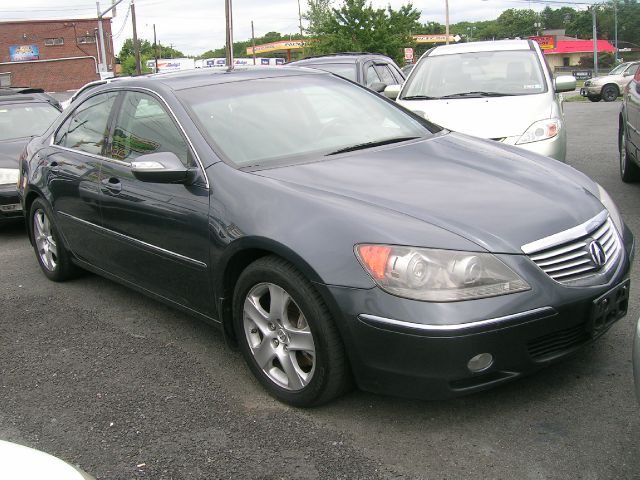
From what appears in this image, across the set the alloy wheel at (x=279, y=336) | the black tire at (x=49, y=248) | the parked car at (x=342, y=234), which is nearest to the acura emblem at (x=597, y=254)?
the parked car at (x=342, y=234)

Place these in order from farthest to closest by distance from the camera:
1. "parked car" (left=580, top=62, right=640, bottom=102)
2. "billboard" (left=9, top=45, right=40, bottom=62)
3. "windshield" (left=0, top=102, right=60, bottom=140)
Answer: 1. "billboard" (left=9, top=45, right=40, bottom=62)
2. "parked car" (left=580, top=62, right=640, bottom=102)
3. "windshield" (left=0, top=102, right=60, bottom=140)

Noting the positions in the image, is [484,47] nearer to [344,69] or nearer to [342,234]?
[344,69]

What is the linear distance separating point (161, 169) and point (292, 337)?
1121 millimetres

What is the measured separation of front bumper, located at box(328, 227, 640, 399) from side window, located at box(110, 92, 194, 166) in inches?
55.5

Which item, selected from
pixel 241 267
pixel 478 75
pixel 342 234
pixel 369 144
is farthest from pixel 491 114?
pixel 342 234

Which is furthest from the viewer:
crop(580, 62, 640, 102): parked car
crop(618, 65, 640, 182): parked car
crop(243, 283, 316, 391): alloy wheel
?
crop(580, 62, 640, 102): parked car

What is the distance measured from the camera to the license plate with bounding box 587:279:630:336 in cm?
302

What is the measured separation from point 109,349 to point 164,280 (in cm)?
57

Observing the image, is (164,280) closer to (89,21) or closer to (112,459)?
(112,459)

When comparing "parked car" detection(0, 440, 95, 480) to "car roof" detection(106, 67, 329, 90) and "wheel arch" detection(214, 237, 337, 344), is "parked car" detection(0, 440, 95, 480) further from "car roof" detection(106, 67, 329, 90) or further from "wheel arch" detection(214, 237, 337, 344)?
"car roof" detection(106, 67, 329, 90)

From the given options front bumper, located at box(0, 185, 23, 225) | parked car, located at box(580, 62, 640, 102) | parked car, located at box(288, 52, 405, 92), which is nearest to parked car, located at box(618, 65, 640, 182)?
parked car, located at box(288, 52, 405, 92)

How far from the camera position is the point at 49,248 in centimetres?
554

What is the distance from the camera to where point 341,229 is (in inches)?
119

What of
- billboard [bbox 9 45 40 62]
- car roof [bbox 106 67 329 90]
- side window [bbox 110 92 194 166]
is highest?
billboard [bbox 9 45 40 62]
